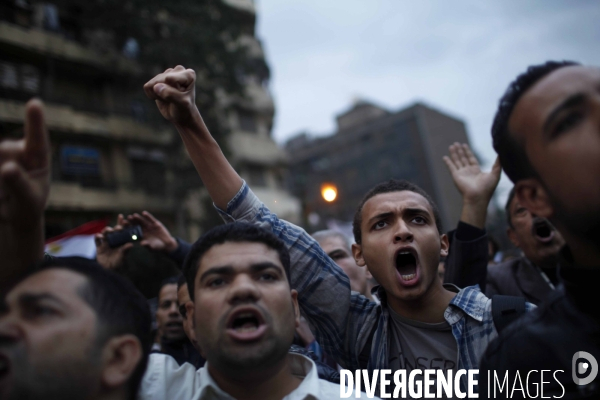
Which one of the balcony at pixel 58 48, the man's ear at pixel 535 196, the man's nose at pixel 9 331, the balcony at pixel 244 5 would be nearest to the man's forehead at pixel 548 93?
the man's ear at pixel 535 196

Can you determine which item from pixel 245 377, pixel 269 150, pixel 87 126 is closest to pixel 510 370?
pixel 245 377

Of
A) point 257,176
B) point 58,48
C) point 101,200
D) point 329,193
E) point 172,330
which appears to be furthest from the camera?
point 257,176

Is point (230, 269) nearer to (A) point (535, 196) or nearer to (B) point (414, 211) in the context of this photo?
(B) point (414, 211)

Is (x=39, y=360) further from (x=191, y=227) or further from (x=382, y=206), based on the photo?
(x=191, y=227)

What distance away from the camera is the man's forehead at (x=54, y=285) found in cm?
151

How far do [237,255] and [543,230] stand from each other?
8.79ft

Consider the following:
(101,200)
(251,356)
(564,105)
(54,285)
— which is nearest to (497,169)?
(564,105)

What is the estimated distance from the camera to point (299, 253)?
7.54 feet

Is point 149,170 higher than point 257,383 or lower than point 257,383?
higher

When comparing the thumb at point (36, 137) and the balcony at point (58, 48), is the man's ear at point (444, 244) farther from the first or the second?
the balcony at point (58, 48)

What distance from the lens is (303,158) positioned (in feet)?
130

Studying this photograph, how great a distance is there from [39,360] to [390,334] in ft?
5.09

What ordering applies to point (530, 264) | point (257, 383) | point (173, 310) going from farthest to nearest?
point (173, 310) < point (530, 264) < point (257, 383)

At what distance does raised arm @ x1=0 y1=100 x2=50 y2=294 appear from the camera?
133cm
